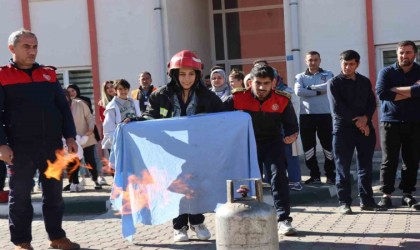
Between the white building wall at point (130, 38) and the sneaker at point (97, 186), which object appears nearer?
the sneaker at point (97, 186)

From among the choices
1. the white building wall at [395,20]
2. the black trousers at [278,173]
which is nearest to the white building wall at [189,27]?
the white building wall at [395,20]

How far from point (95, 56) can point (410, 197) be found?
961 cm

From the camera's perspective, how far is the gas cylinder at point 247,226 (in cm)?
620

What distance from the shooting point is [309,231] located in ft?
27.8

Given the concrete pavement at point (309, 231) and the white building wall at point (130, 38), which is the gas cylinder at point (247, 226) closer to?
the concrete pavement at point (309, 231)

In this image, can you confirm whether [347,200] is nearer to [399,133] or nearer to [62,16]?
[399,133]

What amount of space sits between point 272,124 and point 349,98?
1.52 meters

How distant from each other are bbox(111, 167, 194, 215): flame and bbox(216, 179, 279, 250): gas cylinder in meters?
1.43

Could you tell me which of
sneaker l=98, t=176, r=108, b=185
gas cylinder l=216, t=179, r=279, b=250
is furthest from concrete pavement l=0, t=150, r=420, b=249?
sneaker l=98, t=176, r=108, b=185

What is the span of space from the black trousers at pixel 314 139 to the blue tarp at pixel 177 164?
13.9 ft

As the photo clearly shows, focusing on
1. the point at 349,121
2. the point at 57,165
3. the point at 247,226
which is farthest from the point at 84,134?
the point at 247,226

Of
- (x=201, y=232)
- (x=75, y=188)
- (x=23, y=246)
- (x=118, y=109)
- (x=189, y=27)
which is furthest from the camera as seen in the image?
(x=189, y=27)

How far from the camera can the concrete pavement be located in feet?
25.7

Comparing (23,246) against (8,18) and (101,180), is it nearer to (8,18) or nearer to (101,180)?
(101,180)
